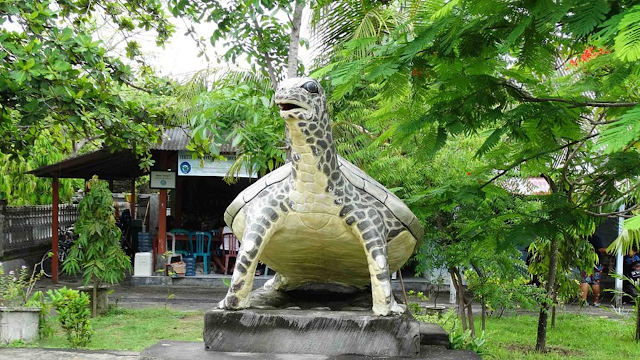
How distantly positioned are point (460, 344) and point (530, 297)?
11.6 ft

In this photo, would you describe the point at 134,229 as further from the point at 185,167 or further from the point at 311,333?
the point at 311,333

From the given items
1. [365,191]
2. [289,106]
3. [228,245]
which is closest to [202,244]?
[228,245]

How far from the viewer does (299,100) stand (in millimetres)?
2898

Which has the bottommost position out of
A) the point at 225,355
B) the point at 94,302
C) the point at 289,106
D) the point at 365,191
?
the point at 94,302

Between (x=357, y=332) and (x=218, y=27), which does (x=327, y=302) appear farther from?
(x=218, y=27)

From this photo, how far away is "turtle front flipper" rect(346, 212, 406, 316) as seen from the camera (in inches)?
121

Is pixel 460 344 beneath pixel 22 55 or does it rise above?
beneath

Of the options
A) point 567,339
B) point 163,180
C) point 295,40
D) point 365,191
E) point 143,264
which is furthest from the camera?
point 143,264

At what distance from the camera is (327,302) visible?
367 centimetres

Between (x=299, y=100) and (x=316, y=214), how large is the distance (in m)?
0.57

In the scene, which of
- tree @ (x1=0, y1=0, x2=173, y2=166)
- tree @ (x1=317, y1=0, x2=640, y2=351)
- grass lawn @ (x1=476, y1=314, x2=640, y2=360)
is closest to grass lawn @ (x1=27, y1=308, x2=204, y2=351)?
tree @ (x1=0, y1=0, x2=173, y2=166)

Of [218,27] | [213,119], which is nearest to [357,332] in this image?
[213,119]

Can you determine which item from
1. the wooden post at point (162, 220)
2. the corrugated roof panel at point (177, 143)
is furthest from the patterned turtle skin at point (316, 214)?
the wooden post at point (162, 220)

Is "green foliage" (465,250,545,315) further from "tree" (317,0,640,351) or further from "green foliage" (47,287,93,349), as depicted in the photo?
"green foliage" (47,287,93,349)
